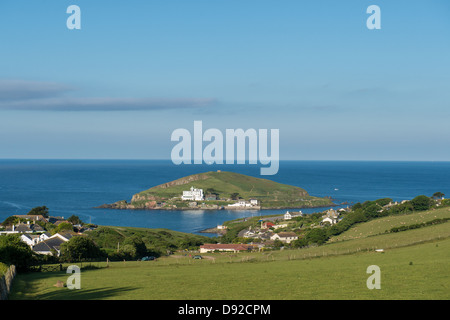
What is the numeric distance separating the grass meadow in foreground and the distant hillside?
125m

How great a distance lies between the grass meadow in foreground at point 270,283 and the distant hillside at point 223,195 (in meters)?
125

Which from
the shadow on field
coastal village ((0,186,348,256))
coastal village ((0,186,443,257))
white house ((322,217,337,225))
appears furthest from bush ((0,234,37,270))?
white house ((322,217,337,225))

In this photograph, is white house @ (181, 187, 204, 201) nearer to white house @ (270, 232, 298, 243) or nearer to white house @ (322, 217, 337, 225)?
white house @ (322, 217, 337, 225)

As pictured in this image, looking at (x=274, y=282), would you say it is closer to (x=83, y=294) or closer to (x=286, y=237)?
(x=83, y=294)

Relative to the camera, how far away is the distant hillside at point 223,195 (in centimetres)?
15738

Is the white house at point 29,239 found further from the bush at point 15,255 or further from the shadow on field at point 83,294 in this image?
the shadow on field at point 83,294

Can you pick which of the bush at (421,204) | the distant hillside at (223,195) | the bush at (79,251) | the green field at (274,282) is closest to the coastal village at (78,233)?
the bush at (79,251)

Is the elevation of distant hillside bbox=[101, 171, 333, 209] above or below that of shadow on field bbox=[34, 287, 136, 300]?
above

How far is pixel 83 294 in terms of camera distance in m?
19.5

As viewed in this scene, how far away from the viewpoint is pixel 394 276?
21.3 m

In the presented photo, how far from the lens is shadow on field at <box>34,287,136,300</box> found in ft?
61.5

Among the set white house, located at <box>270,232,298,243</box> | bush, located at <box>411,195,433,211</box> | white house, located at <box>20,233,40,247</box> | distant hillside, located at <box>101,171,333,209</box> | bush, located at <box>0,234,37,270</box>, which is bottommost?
white house, located at <box>270,232,298,243</box>

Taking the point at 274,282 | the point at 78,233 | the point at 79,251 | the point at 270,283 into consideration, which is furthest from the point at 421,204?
the point at 270,283
